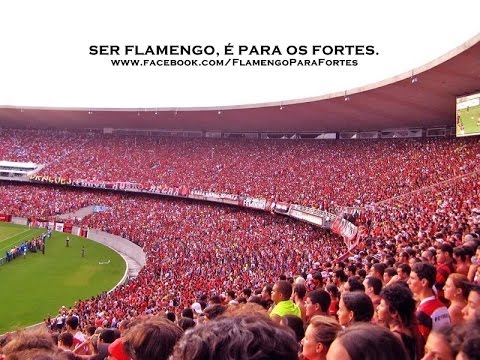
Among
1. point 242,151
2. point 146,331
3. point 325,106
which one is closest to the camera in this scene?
point 146,331

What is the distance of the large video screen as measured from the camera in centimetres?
2078

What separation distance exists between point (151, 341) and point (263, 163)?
122 ft

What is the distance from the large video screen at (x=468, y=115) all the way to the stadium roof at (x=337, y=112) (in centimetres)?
102

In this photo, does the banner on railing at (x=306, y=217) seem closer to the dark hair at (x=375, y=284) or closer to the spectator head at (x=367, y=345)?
the dark hair at (x=375, y=284)

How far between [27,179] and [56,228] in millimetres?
13559

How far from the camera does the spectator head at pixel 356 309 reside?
13.5 ft

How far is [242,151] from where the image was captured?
43281 mm

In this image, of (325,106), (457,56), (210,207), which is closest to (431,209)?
(457,56)

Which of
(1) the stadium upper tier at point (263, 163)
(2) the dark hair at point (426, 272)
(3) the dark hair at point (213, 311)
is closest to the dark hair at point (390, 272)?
(2) the dark hair at point (426, 272)

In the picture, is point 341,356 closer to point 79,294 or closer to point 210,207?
point 79,294

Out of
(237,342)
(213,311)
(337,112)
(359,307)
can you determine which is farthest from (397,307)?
(337,112)

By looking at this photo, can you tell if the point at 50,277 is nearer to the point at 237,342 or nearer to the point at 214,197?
the point at 214,197

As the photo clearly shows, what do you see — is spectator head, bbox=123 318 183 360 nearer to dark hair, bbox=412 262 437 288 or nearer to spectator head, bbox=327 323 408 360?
spectator head, bbox=327 323 408 360

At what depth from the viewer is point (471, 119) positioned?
70.0ft
